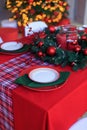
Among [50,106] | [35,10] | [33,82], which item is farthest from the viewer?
[35,10]

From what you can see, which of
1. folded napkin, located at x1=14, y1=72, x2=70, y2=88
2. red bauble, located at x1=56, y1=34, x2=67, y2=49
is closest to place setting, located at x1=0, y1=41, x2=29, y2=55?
red bauble, located at x1=56, y1=34, x2=67, y2=49

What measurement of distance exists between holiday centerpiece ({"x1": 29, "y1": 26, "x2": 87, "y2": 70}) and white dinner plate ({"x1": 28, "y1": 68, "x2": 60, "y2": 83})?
11cm

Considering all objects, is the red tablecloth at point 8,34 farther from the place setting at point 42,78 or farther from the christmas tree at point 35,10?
the place setting at point 42,78

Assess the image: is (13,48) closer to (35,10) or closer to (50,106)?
(50,106)

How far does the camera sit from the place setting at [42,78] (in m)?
1.10

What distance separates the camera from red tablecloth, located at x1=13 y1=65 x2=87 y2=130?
1.00 metres

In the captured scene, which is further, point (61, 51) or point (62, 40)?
point (62, 40)

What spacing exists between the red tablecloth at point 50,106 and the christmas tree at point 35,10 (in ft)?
7.83

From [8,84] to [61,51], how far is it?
0.39m

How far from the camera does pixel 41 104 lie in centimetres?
100

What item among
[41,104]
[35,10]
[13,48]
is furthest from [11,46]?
[35,10]

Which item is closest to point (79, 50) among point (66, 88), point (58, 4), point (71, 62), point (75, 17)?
point (71, 62)

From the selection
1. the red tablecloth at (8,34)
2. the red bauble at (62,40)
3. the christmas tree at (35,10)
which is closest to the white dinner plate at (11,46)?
the red bauble at (62,40)

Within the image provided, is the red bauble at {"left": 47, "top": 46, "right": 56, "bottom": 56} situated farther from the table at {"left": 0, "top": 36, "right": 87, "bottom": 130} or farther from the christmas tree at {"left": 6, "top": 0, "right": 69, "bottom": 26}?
the christmas tree at {"left": 6, "top": 0, "right": 69, "bottom": 26}
